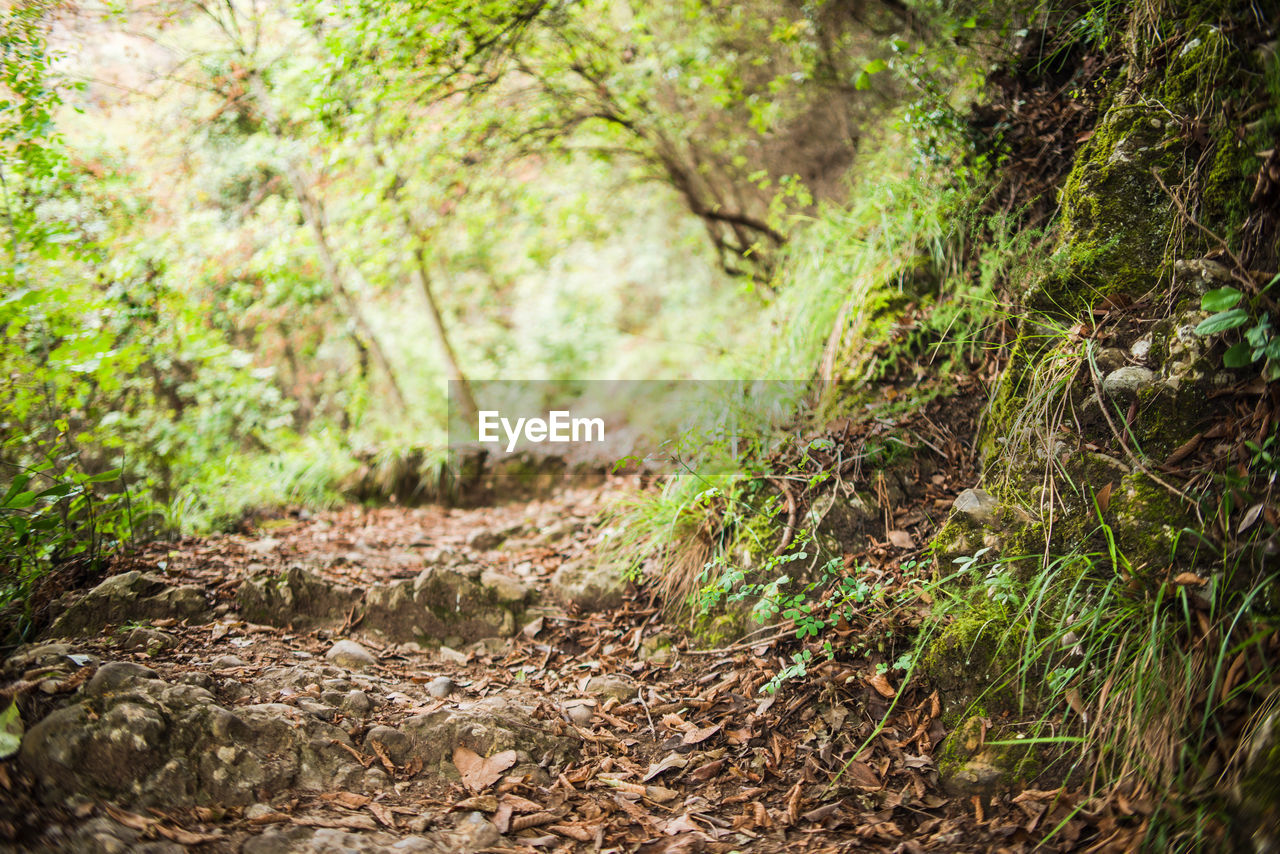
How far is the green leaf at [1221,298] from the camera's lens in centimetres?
192

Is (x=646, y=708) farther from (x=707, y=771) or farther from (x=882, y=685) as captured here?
(x=882, y=685)

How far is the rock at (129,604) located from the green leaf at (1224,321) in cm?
404

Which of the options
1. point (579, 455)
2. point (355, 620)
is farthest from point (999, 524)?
point (579, 455)

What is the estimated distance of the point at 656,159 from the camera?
690 centimetres

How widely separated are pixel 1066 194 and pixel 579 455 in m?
4.38

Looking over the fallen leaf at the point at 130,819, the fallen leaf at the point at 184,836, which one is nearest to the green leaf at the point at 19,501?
the fallen leaf at the point at 130,819

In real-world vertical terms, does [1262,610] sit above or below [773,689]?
above

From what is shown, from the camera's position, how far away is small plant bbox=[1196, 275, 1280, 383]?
192cm

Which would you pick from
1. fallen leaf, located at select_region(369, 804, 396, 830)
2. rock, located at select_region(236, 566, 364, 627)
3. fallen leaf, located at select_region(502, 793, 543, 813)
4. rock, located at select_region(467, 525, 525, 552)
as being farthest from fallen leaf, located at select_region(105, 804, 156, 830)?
rock, located at select_region(467, 525, 525, 552)

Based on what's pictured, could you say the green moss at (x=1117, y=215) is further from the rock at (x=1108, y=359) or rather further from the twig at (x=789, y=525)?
the twig at (x=789, y=525)

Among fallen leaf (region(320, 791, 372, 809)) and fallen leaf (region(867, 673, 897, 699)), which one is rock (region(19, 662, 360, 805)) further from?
fallen leaf (region(867, 673, 897, 699))

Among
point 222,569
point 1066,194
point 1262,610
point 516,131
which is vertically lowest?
point 222,569

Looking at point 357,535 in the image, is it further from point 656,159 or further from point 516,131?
point 656,159

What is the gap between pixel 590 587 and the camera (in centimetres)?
353
